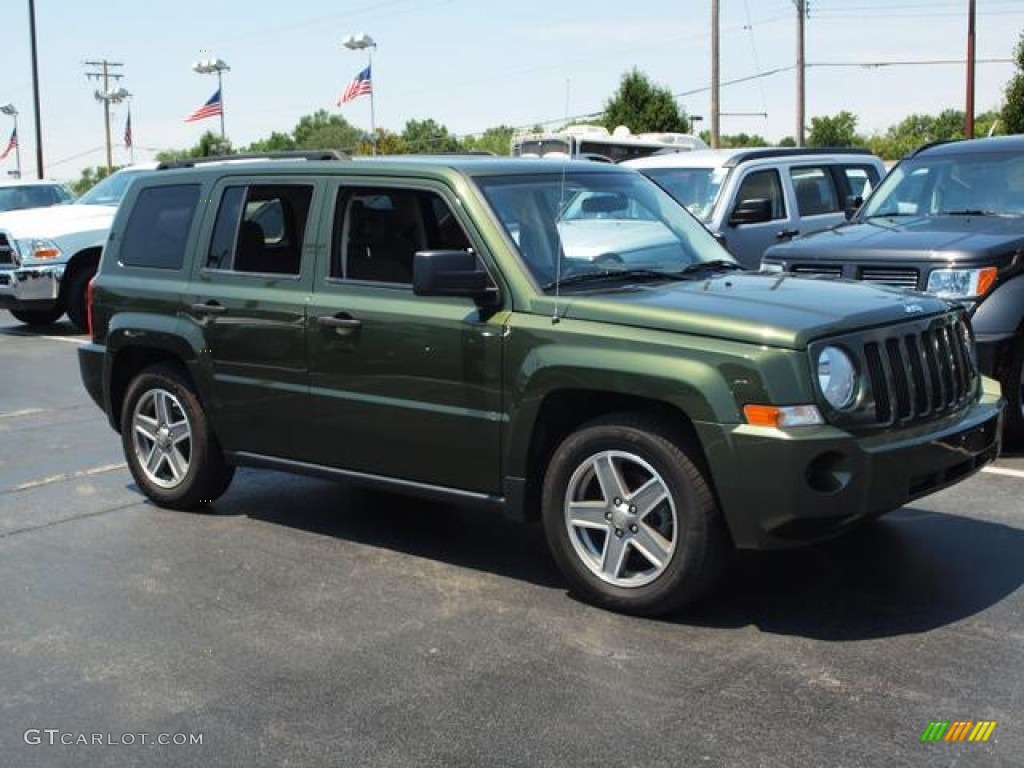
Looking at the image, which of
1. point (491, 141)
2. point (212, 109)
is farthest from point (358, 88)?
point (491, 141)

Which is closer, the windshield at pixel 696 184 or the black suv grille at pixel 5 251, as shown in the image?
the windshield at pixel 696 184

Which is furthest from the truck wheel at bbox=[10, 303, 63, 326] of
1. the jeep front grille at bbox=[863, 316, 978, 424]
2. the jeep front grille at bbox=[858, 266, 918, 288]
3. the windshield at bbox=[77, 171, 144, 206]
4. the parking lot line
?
the jeep front grille at bbox=[863, 316, 978, 424]

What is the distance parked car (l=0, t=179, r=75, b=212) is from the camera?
1917cm

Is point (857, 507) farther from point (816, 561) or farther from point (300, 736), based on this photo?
point (300, 736)

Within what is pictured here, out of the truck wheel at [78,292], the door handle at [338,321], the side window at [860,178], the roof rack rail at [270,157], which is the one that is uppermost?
the side window at [860,178]

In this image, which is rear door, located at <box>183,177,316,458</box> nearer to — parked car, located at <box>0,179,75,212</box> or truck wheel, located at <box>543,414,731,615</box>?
truck wheel, located at <box>543,414,731,615</box>

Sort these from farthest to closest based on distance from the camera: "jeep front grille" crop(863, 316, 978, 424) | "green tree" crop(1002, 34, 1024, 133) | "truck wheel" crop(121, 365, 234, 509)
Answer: "green tree" crop(1002, 34, 1024, 133), "truck wheel" crop(121, 365, 234, 509), "jeep front grille" crop(863, 316, 978, 424)

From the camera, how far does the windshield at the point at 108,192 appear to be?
17031 millimetres

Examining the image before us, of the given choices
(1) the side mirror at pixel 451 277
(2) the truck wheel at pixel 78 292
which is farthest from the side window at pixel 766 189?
(2) the truck wheel at pixel 78 292

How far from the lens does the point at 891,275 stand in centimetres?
798

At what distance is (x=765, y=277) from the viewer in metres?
5.58

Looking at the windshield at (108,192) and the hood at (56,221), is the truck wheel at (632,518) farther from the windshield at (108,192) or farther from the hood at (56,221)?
the windshield at (108,192)

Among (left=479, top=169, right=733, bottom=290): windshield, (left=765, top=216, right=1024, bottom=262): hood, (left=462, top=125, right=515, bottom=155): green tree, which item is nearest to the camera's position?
(left=479, top=169, right=733, bottom=290): windshield

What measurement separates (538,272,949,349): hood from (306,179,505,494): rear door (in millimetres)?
472
